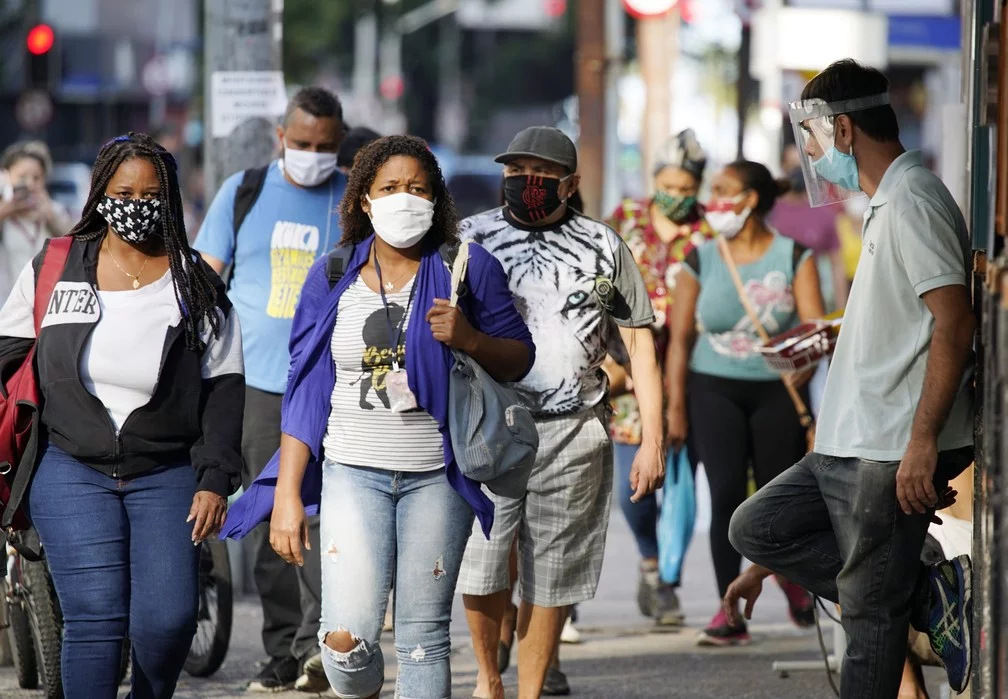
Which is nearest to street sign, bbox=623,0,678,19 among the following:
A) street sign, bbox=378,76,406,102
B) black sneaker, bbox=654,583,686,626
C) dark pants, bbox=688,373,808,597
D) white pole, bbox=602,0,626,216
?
white pole, bbox=602,0,626,216

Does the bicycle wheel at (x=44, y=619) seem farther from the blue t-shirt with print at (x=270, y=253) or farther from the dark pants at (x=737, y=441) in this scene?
the dark pants at (x=737, y=441)

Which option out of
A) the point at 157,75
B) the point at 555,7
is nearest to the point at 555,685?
the point at 157,75

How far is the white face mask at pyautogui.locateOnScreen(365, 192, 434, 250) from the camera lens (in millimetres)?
5176

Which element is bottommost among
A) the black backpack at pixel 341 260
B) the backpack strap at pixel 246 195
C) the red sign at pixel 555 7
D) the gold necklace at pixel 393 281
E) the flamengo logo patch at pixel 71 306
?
the flamengo logo patch at pixel 71 306

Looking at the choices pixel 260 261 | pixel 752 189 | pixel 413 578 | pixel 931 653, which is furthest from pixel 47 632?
pixel 752 189

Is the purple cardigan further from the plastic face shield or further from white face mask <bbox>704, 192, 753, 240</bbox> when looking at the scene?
white face mask <bbox>704, 192, 753, 240</bbox>

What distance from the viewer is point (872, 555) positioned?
512cm

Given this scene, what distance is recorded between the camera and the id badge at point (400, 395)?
5.09m

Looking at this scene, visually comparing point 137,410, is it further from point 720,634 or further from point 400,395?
point 720,634

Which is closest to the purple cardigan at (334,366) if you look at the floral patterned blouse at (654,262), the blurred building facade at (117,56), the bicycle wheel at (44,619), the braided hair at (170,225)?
the braided hair at (170,225)

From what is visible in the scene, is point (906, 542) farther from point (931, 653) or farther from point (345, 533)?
point (345, 533)

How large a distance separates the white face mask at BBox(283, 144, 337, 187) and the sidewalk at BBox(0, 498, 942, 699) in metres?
2.01

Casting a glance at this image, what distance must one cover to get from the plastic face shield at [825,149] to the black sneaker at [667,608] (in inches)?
137

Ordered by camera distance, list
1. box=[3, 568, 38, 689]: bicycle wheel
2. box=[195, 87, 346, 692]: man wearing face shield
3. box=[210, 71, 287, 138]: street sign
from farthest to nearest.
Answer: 1. box=[210, 71, 287, 138]: street sign
2. box=[195, 87, 346, 692]: man wearing face shield
3. box=[3, 568, 38, 689]: bicycle wheel
